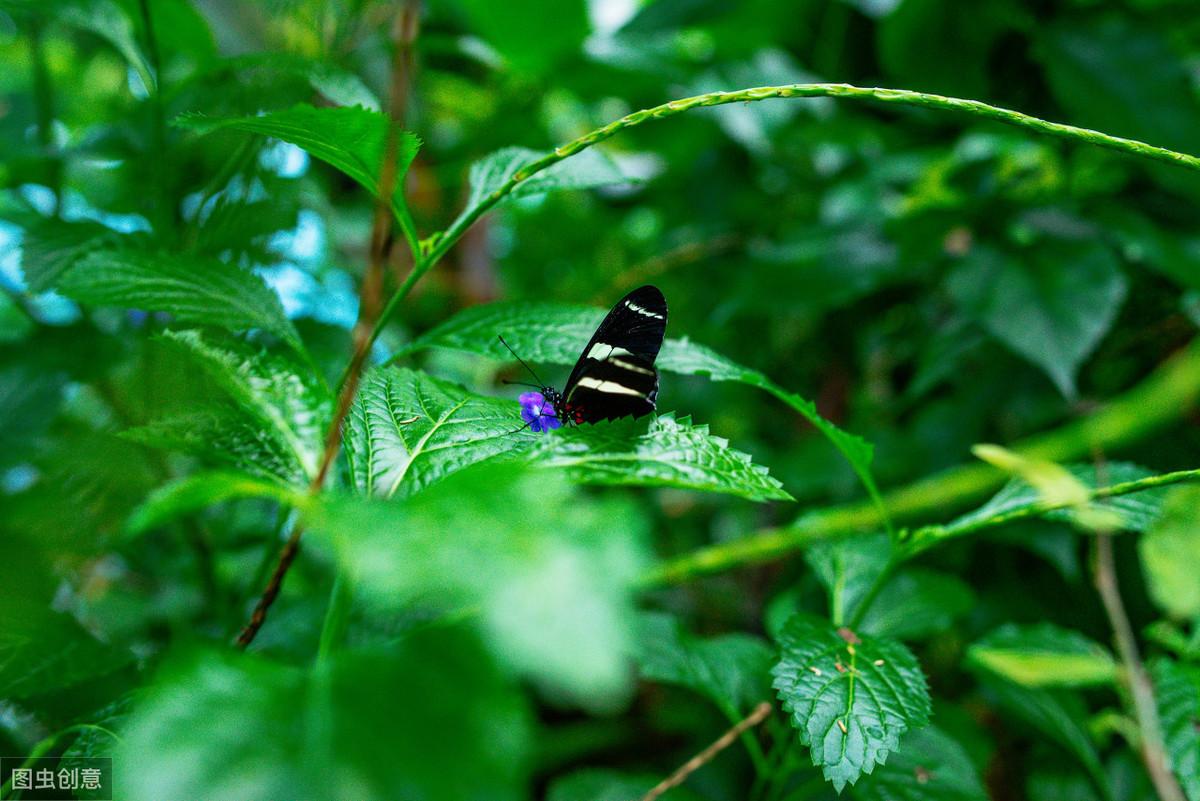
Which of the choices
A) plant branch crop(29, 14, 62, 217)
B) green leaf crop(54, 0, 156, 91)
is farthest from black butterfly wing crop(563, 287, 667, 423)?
plant branch crop(29, 14, 62, 217)

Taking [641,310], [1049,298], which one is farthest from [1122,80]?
[641,310]

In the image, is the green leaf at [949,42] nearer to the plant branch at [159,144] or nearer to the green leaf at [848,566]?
the green leaf at [848,566]

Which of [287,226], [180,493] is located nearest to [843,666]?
[180,493]

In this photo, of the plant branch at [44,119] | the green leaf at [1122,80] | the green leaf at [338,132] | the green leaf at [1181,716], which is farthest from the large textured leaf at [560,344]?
the green leaf at [1122,80]

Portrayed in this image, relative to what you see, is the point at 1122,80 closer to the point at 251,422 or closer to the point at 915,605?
the point at 915,605

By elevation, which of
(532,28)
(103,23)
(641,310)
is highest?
(532,28)
